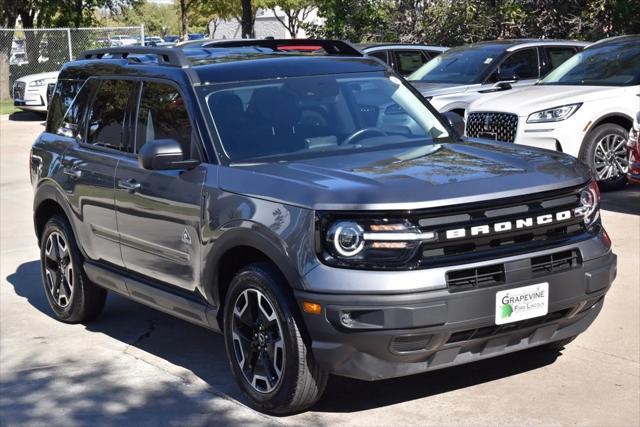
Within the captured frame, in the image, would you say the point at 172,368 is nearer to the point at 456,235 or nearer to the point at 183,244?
the point at 183,244

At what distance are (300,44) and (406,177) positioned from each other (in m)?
2.54

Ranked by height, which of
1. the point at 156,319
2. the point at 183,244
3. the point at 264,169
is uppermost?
the point at 264,169

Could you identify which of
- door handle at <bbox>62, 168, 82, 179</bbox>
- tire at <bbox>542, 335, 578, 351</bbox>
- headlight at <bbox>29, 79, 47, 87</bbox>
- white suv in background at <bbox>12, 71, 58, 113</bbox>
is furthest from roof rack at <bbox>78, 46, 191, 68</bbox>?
headlight at <bbox>29, 79, 47, 87</bbox>

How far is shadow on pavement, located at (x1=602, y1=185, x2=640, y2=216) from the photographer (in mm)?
10898

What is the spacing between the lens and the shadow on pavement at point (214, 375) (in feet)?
19.0

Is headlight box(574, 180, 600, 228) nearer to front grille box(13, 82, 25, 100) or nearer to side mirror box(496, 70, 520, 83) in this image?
side mirror box(496, 70, 520, 83)

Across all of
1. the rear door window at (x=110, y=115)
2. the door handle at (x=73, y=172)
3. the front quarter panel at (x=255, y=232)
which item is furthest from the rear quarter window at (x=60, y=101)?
the front quarter panel at (x=255, y=232)

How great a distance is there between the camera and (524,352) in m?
6.38

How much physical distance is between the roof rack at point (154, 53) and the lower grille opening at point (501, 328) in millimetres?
2426

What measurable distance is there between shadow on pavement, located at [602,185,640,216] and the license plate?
19.2 ft

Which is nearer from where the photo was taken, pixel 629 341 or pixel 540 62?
pixel 629 341

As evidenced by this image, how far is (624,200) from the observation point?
1145 centimetres

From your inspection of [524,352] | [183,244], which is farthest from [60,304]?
[524,352]

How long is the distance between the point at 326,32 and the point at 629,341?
74.1 ft
